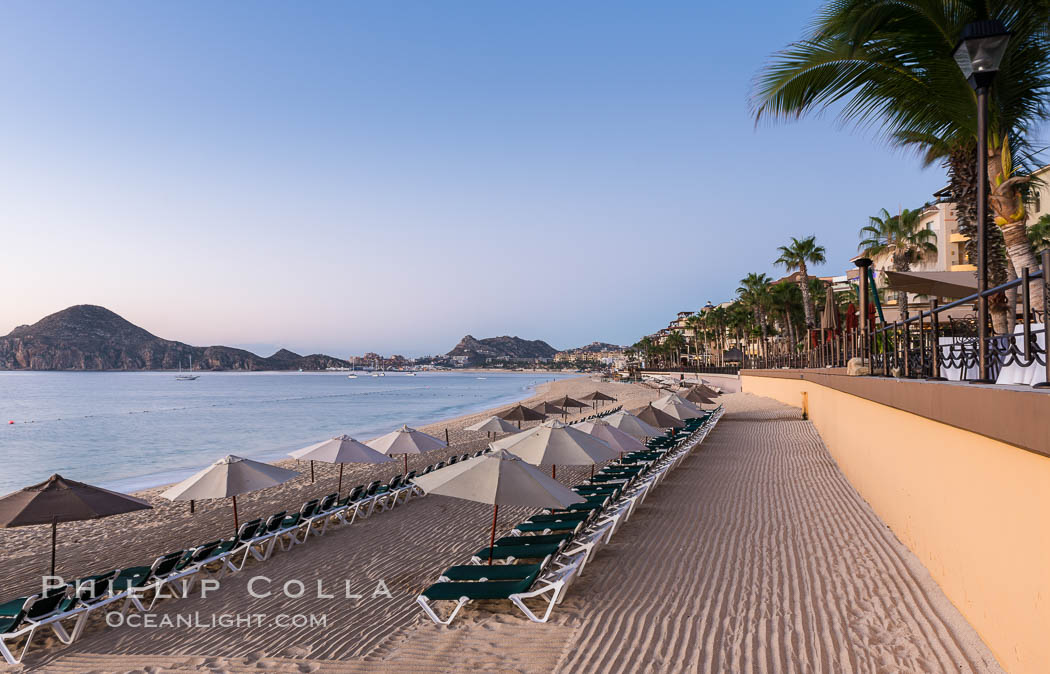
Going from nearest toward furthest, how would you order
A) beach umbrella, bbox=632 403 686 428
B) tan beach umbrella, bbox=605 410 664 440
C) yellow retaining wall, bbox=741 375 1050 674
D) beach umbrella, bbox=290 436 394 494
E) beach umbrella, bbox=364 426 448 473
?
1. yellow retaining wall, bbox=741 375 1050 674
2. beach umbrella, bbox=290 436 394 494
3. beach umbrella, bbox=364 426 448 473
4. tan beach umbrella, bbox=605 410 664 440
5. beach umbrella, bbox=632 403 686 428

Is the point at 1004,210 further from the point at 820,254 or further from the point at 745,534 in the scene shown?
the point at 820,254

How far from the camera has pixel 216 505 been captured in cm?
1328

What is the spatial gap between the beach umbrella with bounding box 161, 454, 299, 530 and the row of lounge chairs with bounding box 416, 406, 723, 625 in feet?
12.3

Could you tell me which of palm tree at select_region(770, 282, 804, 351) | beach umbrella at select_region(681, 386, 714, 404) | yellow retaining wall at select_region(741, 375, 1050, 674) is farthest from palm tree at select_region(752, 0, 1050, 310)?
palm tree at select_region(770, 282, 804, 351)

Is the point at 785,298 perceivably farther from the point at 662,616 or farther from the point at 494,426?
the point at 662,616

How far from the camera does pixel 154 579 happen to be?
286 inches

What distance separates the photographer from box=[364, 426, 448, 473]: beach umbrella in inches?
505

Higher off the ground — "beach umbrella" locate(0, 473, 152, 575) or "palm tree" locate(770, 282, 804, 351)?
"palm tree" locate(770, 282, 804, 351)

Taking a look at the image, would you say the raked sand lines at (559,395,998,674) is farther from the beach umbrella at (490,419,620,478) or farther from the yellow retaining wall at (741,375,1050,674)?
the beach umbrella at (490,419,620,478)

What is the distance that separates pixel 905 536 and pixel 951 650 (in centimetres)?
291

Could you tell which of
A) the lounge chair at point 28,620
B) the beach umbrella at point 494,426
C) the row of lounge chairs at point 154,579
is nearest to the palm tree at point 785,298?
the beach umbrella at point 494,426

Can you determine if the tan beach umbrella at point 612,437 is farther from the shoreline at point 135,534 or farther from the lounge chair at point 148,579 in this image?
the lounge chair at point 148,579

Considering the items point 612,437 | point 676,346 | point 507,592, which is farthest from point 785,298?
point 676,346

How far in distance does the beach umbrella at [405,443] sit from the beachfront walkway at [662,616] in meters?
3.50
